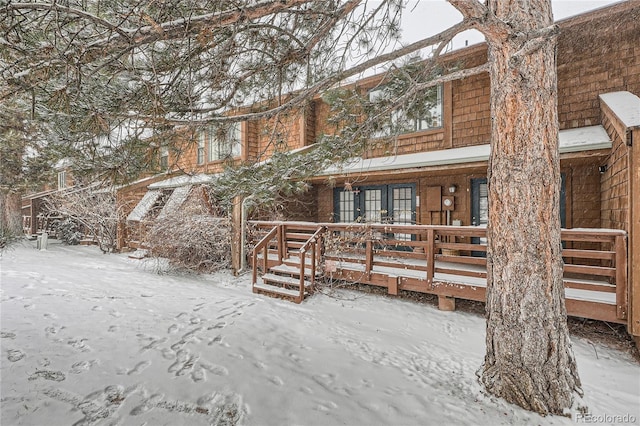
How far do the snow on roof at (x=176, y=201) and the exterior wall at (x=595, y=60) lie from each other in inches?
360

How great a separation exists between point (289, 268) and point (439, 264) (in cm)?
322

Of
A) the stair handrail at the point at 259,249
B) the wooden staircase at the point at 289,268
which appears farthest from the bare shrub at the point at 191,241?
the stair handrail at the point at 259,249

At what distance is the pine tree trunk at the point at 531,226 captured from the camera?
8.55 ft

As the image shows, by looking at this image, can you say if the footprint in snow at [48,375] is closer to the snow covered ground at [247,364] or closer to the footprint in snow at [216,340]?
the snow covered ground at [247,364]

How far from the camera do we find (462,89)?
24.1 feet

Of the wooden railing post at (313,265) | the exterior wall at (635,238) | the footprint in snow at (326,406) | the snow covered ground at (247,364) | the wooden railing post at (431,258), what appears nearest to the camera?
the snow covered ground at (247,364)

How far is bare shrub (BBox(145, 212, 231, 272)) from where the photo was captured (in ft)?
24.1

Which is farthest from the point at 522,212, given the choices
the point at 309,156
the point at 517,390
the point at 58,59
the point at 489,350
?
the point at 58,59

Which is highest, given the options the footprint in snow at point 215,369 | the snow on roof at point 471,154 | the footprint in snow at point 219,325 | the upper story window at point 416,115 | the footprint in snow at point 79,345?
the upper story window at point 416,115

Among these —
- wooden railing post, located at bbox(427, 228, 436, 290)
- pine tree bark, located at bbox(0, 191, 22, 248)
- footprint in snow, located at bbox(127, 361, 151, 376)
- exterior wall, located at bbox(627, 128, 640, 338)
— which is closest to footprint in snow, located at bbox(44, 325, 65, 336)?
footprint in snow, located at bbox(127, 361, 151, 376)

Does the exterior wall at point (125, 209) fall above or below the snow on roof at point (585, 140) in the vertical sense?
below

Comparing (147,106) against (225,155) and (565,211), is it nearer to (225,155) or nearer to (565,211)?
(225,155)

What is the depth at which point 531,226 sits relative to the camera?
8.57 ft

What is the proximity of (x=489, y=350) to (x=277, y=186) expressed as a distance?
297 cm
